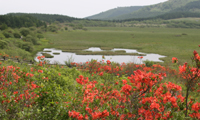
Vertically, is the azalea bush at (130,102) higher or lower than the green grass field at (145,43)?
lower

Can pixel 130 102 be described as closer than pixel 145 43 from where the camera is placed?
Yes

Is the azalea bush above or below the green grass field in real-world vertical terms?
below

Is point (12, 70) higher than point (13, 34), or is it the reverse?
point (13, 34)

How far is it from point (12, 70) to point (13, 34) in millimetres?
40726

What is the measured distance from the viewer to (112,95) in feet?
13.3

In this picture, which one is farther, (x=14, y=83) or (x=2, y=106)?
(x=14, y=83)

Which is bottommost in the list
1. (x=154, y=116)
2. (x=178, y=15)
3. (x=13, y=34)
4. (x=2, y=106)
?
(x=2, y=106)

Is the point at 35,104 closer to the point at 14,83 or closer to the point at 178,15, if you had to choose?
the point at 14,83

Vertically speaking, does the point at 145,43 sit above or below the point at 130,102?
above

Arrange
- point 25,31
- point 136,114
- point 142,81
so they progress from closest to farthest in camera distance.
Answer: point 142,81 → point 136,114 → point 25,31

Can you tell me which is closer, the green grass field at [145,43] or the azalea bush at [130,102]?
the azalea bush at [130,102]

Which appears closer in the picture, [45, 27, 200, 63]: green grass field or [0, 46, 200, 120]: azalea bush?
[0, 46, 200, 120]: azalea bush

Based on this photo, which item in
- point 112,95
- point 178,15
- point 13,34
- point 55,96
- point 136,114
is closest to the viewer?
point 136,114

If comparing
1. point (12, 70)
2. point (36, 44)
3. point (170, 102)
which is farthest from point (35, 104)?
point (36, 44)
